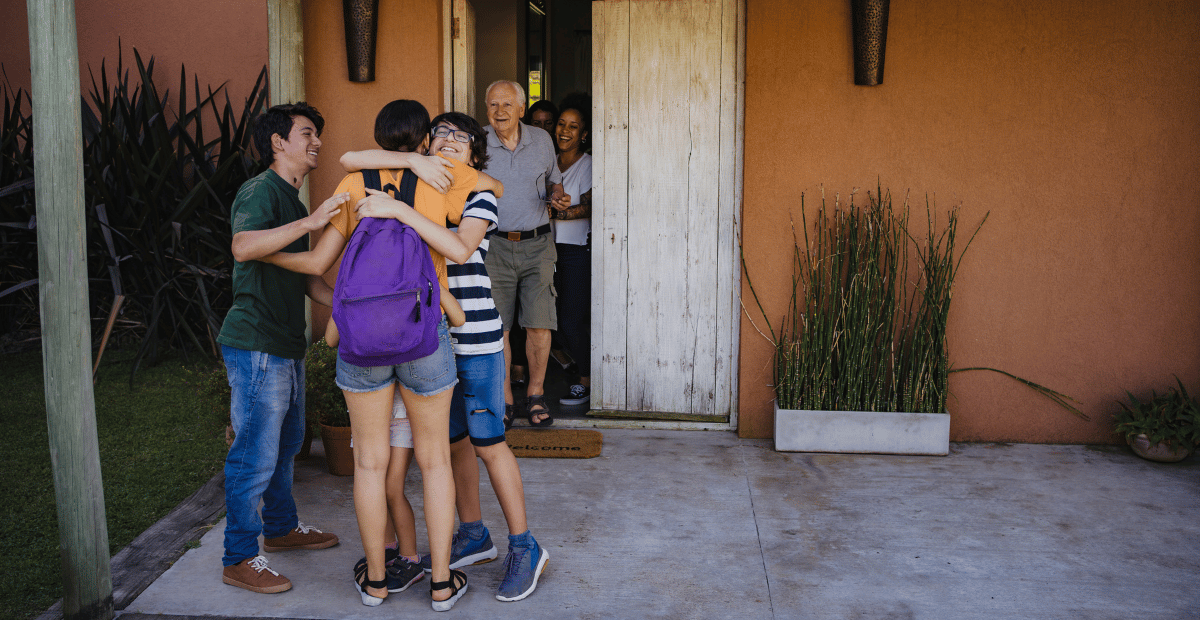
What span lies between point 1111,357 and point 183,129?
473cm

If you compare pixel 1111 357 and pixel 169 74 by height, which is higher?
pixel 169 74

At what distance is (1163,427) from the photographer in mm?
3611

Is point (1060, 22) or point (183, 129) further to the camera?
point (183, 129)

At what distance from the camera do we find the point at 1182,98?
3691 millimetres

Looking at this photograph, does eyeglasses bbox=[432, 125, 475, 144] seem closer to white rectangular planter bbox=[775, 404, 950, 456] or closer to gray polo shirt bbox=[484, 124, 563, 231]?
gray polo shirt bbox=[484, 124, 563, 231]

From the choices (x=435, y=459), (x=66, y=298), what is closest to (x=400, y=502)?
(x=435, y=459)

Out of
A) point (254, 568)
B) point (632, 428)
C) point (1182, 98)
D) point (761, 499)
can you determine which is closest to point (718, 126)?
point (632, 428)

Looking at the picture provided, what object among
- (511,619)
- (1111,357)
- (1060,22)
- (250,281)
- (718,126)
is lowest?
(511,619)

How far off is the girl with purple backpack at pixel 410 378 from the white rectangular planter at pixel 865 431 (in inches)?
74.2

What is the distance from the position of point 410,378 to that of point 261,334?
0.50 meters

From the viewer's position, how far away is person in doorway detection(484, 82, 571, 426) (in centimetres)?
400

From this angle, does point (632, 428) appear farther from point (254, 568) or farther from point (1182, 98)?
point (1182, 98)

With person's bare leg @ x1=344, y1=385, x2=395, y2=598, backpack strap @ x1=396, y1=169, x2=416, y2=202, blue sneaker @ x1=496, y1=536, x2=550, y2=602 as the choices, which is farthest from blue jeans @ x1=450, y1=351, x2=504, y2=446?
backpack strap @ x1=396, y1=169, x2=416, y2=202

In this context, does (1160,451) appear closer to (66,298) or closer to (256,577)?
(256,577)
